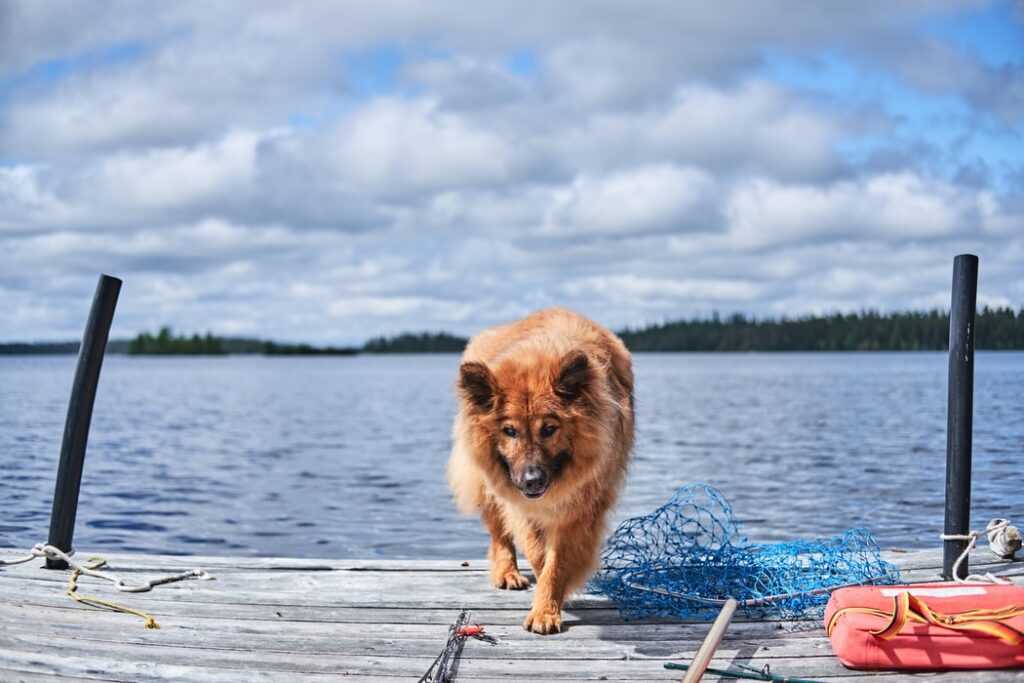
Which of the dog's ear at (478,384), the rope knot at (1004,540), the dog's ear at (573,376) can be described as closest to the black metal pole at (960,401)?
the rope knot at (1004,540)

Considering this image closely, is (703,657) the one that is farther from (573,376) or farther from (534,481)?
(573,376)

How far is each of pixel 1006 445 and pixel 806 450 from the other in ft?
15.2

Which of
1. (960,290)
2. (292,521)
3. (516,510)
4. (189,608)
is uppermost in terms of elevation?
(960,290)

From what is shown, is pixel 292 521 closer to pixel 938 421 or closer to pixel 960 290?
pixel 960 290

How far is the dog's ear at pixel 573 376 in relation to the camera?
4969mm

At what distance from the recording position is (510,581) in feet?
19.2

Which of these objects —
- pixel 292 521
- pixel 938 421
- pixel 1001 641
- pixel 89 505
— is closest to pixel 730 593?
pixel 1001 641

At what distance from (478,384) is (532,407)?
1.17 ft

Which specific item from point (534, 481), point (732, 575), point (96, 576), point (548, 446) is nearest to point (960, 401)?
point (732, 575)

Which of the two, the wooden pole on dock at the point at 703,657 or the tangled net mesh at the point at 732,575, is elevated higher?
the wooden pole on dock at the point at 703,657

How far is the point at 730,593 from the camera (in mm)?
5469

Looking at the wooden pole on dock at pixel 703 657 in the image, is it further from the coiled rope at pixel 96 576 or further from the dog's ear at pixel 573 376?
the coiled rope at pixel 96 576

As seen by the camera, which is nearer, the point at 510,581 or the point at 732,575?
the point at 732,575

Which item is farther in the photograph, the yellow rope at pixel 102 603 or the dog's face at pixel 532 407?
the yellow rope at pixel 102 603
